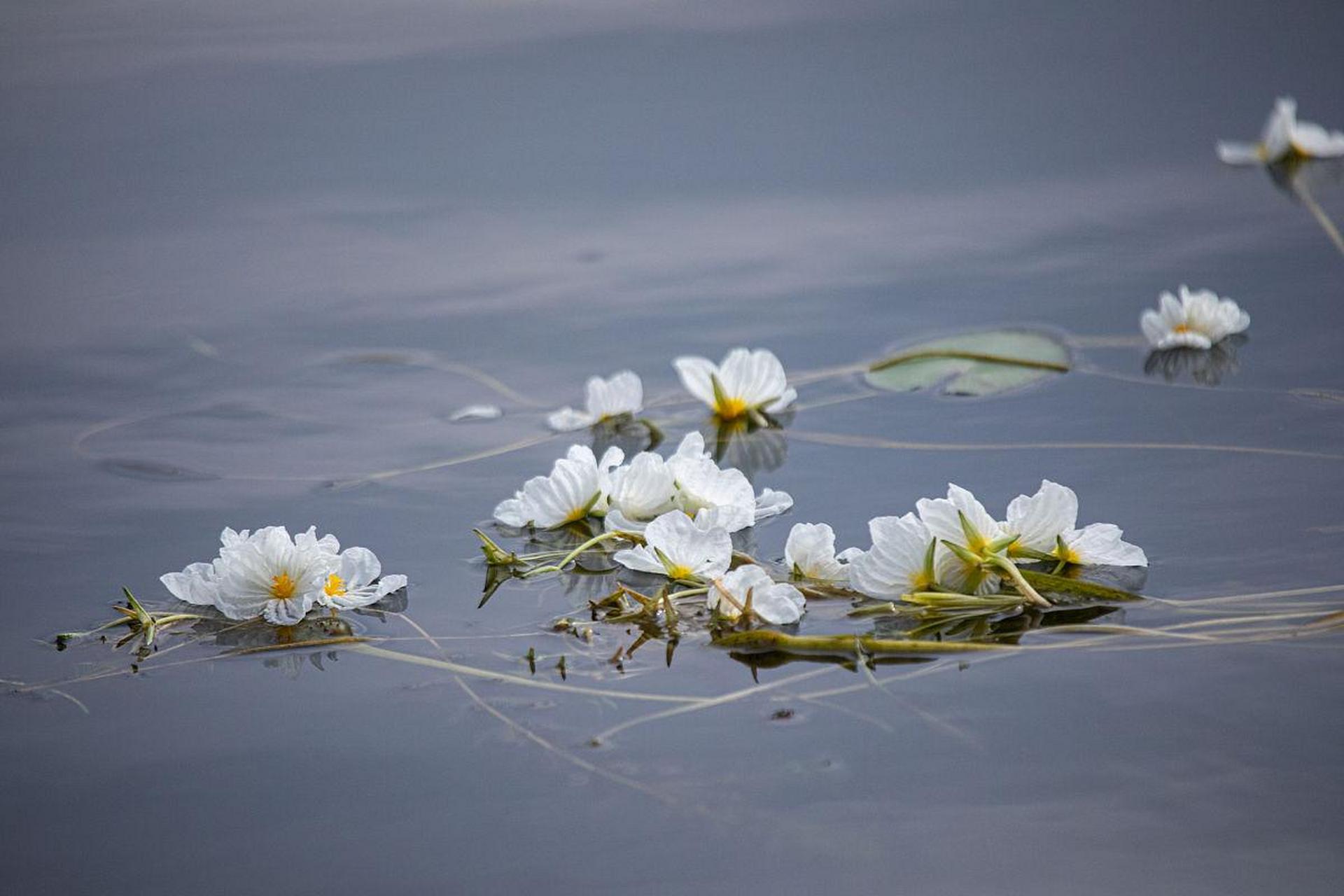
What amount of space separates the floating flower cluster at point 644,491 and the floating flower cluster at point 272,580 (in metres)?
0.22

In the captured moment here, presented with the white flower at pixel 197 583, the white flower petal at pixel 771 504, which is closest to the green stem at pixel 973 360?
the white flower petal at pixel 771 504

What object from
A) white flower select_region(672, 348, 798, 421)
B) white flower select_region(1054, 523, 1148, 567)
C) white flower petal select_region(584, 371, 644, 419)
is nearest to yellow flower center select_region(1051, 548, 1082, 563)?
white flower select_region(1054, 523, 1148, 567)

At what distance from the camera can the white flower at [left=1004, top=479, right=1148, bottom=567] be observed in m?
1.22

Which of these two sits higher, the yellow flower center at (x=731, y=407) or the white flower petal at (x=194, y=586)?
the yellow flower center at (x=731, y=407)

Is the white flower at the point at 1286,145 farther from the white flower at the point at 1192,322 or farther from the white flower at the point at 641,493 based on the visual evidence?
the white flower at the point at 641,493

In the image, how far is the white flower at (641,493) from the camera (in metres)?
1.37

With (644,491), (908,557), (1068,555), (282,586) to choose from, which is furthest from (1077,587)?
(282,586)

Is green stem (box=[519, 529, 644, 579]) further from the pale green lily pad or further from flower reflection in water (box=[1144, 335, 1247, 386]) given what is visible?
flower reflection in water (box=[1144, 335, 1247, 386])

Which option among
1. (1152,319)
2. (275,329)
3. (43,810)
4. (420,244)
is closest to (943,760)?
(43,810)

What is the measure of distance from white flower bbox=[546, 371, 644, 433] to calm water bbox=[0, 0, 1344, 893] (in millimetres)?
37

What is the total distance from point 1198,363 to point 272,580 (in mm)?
1286

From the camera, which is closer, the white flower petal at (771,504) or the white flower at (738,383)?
the white flower petal at (771,504)

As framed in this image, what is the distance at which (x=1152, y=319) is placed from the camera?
6.35ft

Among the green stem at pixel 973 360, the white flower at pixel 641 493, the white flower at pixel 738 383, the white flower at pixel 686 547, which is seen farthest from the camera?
the green stem at pixel 973 360
